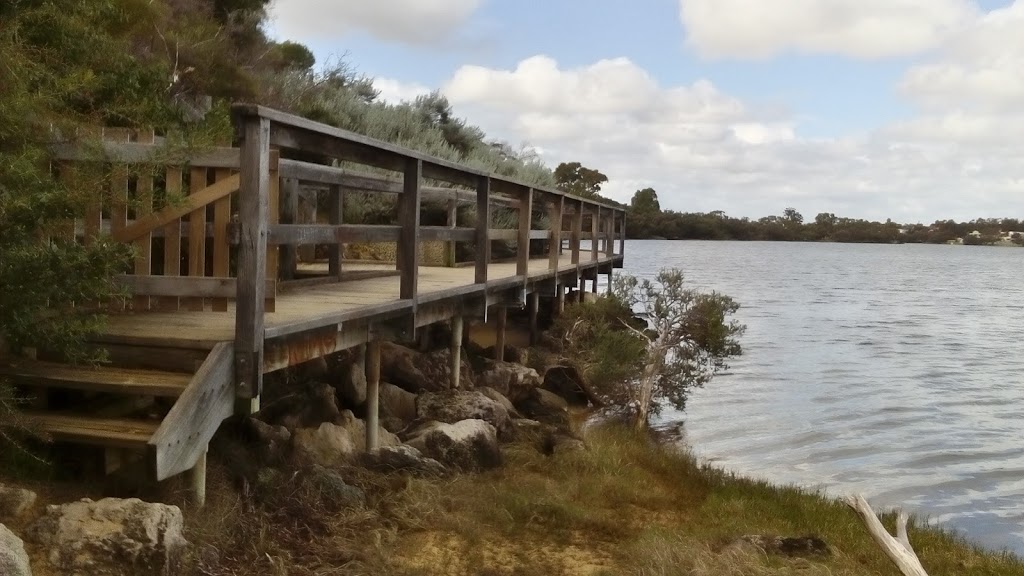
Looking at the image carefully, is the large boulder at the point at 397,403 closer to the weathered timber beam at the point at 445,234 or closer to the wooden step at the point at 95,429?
the weathered timber beam at the point at 445,234

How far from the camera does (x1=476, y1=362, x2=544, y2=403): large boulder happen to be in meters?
11.4

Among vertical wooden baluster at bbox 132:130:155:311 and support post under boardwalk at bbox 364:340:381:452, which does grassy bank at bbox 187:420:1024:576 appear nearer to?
support post under boardwalk at bbox 364:340:381:452

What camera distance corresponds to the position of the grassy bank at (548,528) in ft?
17.2

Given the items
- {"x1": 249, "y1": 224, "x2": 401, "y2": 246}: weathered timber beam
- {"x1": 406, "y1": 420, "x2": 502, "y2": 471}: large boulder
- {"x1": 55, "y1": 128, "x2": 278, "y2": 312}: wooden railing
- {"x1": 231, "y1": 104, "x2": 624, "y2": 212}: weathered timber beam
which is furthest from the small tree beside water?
{"x1": 55, "y1": 128, "x2": 278, "y2": 312}: wooden railing

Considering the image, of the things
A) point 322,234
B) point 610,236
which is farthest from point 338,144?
point 610,236

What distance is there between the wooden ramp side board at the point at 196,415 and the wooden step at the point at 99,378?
0.19 m

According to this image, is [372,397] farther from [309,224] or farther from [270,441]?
[309,224]

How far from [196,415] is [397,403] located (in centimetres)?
463

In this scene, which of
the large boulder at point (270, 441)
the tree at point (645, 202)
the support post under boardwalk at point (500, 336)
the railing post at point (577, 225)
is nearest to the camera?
the large boulder at point (270, 441)

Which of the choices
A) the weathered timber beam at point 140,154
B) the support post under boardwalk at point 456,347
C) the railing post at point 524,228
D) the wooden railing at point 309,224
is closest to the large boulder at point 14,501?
the wooden railing at point 309,224

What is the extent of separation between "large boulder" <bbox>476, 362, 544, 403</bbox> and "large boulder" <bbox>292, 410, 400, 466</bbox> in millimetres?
3593

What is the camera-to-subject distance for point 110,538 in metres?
4.10

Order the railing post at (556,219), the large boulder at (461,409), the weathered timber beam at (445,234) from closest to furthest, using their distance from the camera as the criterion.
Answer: the weathered timber beam at (445,234), the large boulder at (461,409), the railing post at (556,219)

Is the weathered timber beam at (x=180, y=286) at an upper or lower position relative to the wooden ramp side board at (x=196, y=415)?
upper
